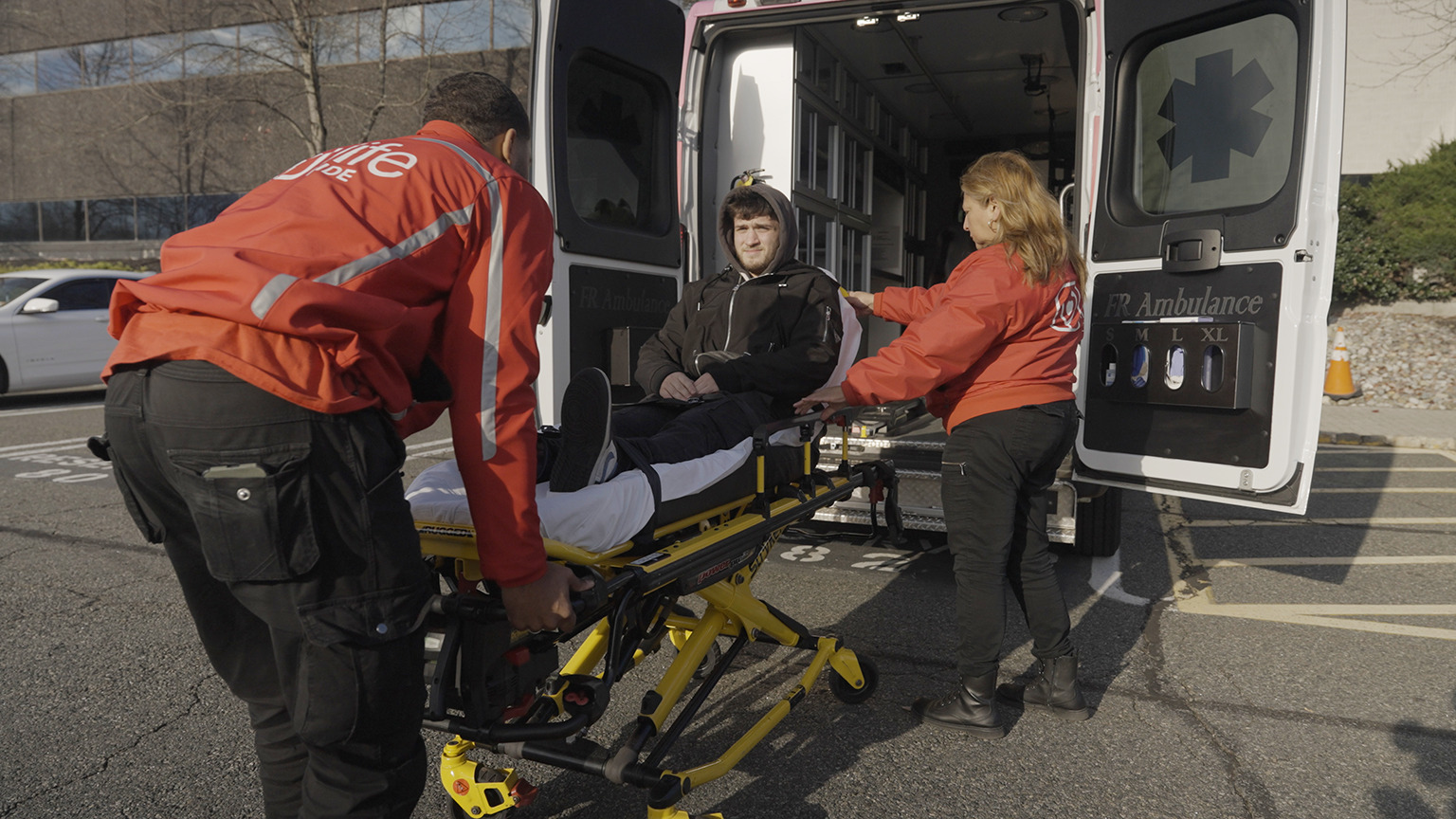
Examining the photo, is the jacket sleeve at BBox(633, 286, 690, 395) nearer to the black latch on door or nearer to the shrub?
the black latch on door

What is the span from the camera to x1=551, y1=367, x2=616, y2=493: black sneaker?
2.18 metres

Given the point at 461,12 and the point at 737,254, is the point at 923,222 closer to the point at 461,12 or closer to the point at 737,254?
the point at 737,254

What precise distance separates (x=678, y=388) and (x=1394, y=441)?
7973 millimetres

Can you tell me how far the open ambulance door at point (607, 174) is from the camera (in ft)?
13.4

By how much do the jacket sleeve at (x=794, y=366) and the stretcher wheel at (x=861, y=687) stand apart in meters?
0.97

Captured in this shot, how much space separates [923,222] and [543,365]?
7261 mm

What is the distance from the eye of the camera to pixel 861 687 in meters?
3.04

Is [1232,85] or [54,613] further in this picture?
[54,613]

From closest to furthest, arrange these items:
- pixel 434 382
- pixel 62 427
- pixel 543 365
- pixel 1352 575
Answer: pixel 434 382 → pixel 543 365 → pixel 1352 575 → pixel 62 427

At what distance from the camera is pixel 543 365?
13.6ft

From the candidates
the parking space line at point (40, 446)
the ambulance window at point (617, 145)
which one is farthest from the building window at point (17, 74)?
the ambulance window at point (617, 145)

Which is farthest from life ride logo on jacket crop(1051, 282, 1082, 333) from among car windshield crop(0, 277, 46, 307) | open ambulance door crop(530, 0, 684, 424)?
car windshield crop(0, 277, 46, 307)

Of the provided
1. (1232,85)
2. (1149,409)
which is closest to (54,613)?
(1149,409)

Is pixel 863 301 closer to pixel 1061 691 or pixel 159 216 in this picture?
pixel 1061 691
